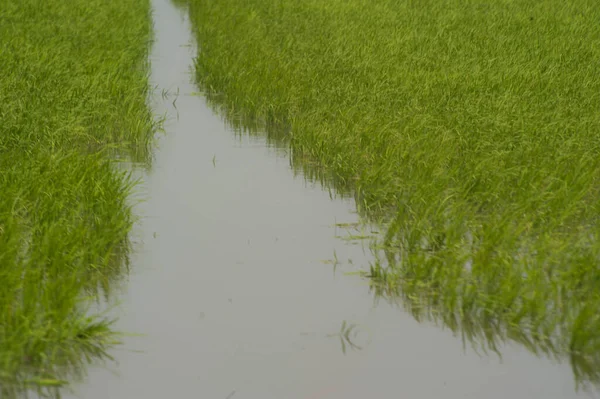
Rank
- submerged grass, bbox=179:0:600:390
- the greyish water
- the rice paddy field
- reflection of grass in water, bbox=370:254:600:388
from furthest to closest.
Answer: submerged grass, bbox=179:0:600:390 < the rice paddy field < reflection of grass in water, bbox=370:254:600:388 < the greyish water

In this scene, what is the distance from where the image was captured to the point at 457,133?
5801mm

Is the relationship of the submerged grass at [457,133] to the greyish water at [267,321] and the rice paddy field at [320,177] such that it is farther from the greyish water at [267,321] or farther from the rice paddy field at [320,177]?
the greyish water at [267,321]

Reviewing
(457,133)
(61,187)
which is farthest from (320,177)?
(61,187)

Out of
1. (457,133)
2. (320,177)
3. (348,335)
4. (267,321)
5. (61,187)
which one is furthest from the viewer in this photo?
(457,133)

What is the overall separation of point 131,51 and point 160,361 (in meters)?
6.02

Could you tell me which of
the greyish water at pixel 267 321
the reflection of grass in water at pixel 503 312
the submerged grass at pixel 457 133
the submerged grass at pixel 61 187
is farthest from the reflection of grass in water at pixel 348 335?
the submerged grass at pixel 61 187

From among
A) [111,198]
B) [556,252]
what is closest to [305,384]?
[556,252]

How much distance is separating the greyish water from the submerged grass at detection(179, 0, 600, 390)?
0.21 m

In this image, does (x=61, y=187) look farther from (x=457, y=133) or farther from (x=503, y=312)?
(x=457, y=133)

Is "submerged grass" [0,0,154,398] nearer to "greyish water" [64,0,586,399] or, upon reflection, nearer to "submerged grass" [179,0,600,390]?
"greyish water" [64,0,586,399]

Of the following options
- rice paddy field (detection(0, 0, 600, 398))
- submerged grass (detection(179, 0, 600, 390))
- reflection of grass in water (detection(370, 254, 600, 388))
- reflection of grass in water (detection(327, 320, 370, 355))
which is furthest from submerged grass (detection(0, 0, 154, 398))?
reflection of grass in water (detection(370, 254, 600, 388))

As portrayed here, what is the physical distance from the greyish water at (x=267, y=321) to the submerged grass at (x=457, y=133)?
21cm

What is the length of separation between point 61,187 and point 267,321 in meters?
1.57

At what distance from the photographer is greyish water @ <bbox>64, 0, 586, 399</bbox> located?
3.14 metres
